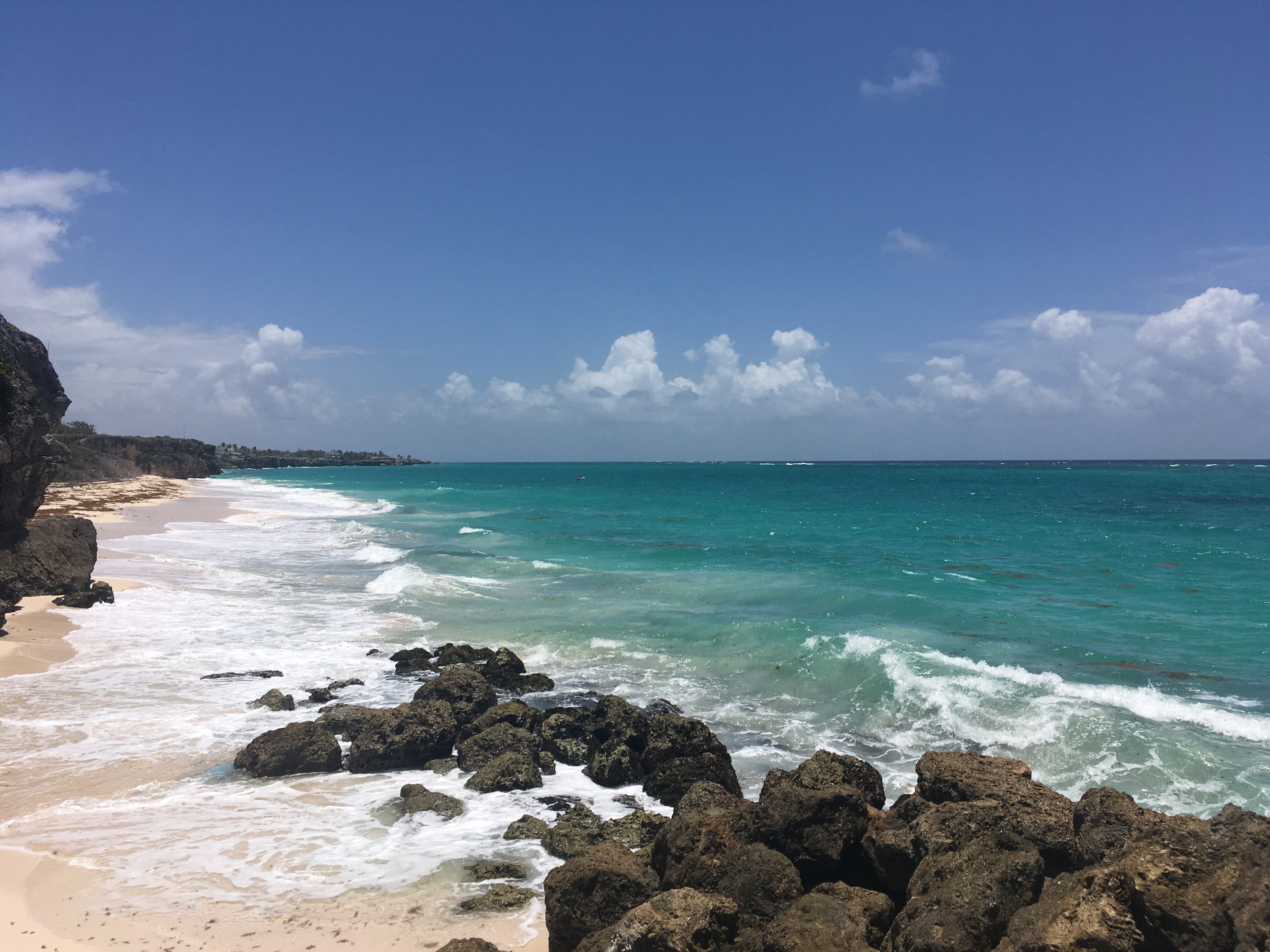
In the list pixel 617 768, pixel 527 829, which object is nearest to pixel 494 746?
pixel 617 768

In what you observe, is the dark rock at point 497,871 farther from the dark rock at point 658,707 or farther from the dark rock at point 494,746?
the dark rock at point 658,707

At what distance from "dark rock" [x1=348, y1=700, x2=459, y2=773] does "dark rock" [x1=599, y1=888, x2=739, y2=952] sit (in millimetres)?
6044

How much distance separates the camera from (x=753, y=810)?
630 cm

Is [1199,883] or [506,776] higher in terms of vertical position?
[1199,883]

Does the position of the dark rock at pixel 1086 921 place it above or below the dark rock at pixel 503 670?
above

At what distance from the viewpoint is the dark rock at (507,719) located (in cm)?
1108

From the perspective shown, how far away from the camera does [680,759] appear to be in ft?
30.8

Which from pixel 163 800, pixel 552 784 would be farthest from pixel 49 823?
pixel 552 784

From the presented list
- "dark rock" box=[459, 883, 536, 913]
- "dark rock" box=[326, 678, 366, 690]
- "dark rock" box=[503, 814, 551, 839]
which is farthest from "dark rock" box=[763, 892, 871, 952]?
"dark rock" box=[326, 678, 366, 690]

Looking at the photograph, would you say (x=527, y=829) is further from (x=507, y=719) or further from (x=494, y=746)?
(x=507, y=719)

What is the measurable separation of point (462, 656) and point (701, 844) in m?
10.3

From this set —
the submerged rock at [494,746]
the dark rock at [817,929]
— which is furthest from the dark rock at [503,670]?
the dark rock at [817,929]

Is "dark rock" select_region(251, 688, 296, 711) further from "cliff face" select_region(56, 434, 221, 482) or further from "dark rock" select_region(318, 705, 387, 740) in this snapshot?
"cliff face" select_region(56, 434, 221, 482)

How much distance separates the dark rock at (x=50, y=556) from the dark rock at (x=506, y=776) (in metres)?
13.9
